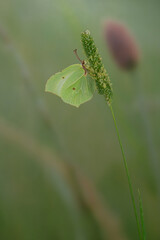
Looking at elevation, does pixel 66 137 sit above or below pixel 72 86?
below

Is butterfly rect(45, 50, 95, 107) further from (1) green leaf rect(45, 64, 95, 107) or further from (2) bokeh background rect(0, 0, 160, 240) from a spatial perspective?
(2) bokeh background rect(0, 0, 160, 240)

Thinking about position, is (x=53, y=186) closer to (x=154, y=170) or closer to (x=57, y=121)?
(x=57, y=121)

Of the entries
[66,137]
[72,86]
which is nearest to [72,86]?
[72,86]

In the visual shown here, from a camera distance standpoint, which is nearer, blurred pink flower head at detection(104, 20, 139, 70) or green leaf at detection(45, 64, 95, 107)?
green leaf at detection(45, 64, 95, 107)

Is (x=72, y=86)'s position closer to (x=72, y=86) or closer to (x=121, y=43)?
(x=72, y=86)

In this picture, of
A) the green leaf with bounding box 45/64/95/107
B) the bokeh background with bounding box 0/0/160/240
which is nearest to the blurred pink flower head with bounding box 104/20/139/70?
the bokeh background with bounding box 0/0/160/240

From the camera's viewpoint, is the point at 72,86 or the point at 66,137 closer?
the point at 72,86

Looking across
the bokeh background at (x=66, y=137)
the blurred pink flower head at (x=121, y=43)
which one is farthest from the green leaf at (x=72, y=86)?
the blurred pink flower head at (x=121, y=43)
